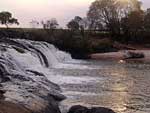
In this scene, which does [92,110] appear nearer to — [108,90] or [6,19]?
[108,90]

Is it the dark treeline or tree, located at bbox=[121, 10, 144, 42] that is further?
tree, located at bbox=[121, 10, 144, 42]

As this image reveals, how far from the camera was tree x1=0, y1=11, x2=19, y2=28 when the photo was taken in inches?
2874

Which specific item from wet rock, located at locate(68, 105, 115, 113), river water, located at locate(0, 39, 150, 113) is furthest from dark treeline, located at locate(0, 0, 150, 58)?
wet rock, located at locate(68, 105, 115, 113)

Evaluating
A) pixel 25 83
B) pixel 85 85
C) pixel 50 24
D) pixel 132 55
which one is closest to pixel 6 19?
pixel 50 24

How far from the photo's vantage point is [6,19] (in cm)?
7294

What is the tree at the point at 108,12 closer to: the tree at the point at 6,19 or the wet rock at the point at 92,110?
the tree at the point at 6,19

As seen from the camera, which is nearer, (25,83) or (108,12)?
(25,83)

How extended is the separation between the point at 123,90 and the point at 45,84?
15.3 ft

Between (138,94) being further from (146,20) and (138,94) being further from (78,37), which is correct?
(146,20)

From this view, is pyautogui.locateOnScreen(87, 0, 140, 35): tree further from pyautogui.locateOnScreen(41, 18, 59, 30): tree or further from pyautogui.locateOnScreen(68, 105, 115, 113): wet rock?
pyautogui.locateOnScreen(68, 105, 115, 113): wet rock

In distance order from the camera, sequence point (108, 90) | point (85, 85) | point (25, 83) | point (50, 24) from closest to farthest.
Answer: point (25, 83) → point (108, 90) → point (85, 85) → point (50, 24)

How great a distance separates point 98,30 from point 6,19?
1749 centimetres

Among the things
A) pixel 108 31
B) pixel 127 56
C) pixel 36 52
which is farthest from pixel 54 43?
pixel 108 31

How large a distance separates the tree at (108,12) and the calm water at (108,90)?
4541 centimetres
